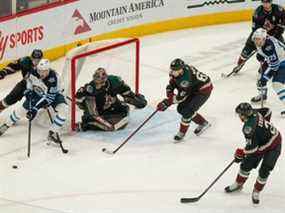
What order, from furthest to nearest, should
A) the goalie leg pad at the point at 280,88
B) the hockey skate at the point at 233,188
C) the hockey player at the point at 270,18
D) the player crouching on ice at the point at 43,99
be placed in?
the hockey player at the point at 270,18 → the goalie leg pad at the point at 280,88 → the player crouching on ice at the point at 43,99 → the hockey skate at the point at 233,188

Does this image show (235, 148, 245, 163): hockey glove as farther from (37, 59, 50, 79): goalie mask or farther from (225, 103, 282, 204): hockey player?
(37, 59, 50, 79): goalie mask

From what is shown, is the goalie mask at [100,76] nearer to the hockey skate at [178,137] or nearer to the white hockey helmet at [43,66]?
the white hockey helmet at [43,66]

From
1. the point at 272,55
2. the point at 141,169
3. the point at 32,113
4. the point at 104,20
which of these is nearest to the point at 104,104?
the point at 32,113

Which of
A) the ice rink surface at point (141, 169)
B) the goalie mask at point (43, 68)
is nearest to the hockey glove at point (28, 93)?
the goalie mask at point (43, 68)

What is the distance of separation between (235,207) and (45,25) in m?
4.84

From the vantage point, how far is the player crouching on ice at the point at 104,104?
8.26 metres

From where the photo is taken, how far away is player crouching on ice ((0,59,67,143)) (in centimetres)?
801

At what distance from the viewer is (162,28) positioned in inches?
494

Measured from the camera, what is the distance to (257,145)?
657 cm

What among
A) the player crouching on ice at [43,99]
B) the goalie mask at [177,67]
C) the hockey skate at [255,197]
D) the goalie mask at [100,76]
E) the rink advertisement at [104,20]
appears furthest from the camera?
the rink advertisement at [104,20]

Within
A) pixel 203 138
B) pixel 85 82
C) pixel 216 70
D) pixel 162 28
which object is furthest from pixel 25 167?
pixel 162 28

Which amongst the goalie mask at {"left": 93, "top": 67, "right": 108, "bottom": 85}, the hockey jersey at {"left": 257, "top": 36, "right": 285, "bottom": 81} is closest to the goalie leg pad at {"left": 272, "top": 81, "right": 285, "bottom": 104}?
the hockey jersey at {"left": 257, "top": 36, "right": 285, "bottom": 81}

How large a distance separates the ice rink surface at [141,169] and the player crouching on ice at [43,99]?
172mm

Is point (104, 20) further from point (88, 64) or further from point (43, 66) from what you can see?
point (43, 66)
